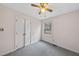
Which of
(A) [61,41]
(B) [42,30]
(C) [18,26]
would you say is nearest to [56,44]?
(A) [61,41]

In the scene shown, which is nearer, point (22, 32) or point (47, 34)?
point (22, 32)

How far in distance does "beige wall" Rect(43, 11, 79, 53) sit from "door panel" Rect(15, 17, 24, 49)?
228cm

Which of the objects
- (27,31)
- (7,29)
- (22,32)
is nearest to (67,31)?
(27,31)

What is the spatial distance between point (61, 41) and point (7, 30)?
10.6ft

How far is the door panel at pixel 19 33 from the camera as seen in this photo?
13.6 feet

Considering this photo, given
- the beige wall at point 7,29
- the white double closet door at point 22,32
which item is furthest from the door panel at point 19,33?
the beige wall at point 7,29

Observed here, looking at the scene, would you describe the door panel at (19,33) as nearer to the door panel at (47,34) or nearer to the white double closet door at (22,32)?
the white double closet door at (22,32)

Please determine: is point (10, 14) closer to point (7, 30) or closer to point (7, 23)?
point (7, 23)

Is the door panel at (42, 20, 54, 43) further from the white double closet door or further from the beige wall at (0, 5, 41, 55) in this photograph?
the beige wall at (0, 5, 41, 55)

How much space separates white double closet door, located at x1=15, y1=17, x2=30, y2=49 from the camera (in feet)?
13.7

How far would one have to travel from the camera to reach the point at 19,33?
14.3 ft

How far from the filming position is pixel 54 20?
5.31 meters

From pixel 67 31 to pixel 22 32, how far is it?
2.73 m

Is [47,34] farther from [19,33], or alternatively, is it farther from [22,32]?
[19,33]
